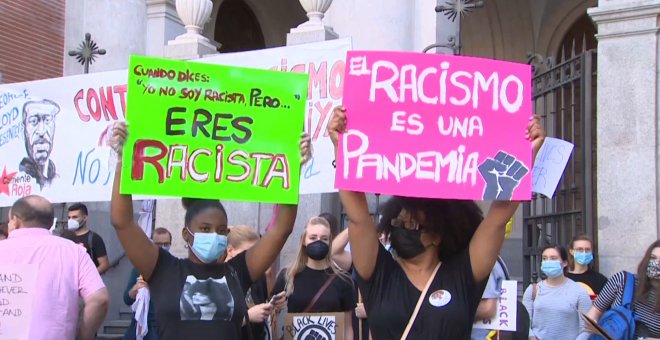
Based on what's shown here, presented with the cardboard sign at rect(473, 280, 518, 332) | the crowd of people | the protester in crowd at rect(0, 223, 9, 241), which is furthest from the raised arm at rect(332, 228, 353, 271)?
the protester in crowd at rect(0, 223, 9, 241)

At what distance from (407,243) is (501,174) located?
519 mm

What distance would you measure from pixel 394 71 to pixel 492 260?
0.96m

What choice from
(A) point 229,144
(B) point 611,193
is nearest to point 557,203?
(B) point 611,193

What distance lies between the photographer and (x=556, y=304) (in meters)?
7.75

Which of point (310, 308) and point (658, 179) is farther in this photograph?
point (658, 179)

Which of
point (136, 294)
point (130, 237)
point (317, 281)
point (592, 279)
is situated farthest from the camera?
point (592, 279)

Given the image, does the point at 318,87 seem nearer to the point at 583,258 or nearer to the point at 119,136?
the point at 583,258

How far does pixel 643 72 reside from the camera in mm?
8766

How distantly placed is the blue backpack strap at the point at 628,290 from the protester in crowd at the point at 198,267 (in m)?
2.65

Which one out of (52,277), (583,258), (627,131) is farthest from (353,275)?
(627,131)

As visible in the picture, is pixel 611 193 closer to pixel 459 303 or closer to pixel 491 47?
pixel 459 303

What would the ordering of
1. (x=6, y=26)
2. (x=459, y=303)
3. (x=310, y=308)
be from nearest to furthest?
(x=459, y=303) → (x=310, y=308) → (x=6, y=26)

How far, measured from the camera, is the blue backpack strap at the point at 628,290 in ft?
20.5

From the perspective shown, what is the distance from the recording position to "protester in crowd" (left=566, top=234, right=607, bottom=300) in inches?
325
